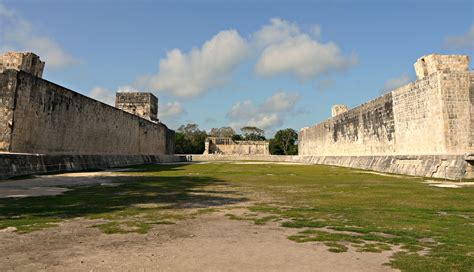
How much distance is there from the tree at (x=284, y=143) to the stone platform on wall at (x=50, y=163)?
54811 millimetres

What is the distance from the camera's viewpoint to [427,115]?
46.7ft

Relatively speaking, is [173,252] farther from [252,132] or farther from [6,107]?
[252,132]

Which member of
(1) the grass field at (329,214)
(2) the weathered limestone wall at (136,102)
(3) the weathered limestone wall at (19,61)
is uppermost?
(2) the weathered limestone wall at (136,102)

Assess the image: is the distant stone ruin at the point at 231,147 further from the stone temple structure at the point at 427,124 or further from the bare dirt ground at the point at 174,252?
the bare dirt ground at the point at 174,252

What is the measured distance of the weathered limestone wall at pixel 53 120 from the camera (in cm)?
1279

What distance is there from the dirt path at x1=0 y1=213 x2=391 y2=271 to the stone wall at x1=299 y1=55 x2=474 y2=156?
11641 millimetres

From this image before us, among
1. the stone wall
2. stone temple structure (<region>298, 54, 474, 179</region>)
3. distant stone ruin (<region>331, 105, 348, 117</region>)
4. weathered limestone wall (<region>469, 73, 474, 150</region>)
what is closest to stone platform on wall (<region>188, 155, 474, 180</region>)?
stone temple structure (<region>298, 54, 474, 179</region>)

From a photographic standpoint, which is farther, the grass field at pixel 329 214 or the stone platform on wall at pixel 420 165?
the stone platform on wall at pixel 420 165

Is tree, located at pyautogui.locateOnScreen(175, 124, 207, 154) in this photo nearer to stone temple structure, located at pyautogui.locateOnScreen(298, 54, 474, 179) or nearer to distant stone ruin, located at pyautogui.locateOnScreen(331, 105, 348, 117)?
distant stone ruin, located at pyautogui.locateOnScreen(331, 105, 348, 117)

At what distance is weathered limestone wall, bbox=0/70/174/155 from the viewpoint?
12789mm

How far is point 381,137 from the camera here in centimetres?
1866

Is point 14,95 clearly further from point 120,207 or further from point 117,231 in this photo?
point 117,231

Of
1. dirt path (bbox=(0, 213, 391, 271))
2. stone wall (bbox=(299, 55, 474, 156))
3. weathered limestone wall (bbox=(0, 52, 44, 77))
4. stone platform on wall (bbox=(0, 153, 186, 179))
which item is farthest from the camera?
weathered limestone wall (bbox=(0, 52, 44, 77))

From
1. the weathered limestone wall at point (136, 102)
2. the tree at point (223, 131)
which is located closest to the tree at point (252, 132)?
the tree at point (223, 131)
